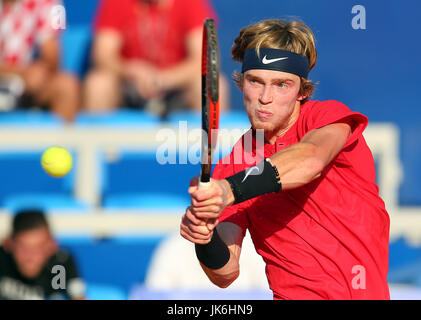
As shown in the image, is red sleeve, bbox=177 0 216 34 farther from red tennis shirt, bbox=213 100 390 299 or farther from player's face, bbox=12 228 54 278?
red tennis shirt, bbox=213 100 390 299

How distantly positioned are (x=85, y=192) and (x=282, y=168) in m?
4.34

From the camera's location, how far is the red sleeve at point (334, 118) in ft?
9.53

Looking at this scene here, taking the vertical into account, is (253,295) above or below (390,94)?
below

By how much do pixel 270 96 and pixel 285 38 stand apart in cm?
35

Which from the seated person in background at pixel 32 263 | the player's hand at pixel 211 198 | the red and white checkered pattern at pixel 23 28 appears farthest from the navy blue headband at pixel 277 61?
the red and white checkered pattern at pixel 23 28

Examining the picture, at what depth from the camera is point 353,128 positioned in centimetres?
300

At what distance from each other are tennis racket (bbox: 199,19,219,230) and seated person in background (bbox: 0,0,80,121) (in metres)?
4.79

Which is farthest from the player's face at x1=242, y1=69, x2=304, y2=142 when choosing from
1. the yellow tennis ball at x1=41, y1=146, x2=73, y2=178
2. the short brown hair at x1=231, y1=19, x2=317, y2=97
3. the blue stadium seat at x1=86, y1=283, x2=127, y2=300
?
the blue stadium seat at x1=86, y1=283, x2=127, y2=300

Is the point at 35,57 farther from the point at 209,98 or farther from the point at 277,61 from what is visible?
the point at 209,98

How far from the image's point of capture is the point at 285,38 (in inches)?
127

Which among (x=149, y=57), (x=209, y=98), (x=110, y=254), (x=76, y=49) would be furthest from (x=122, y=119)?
(x=209, y=98)

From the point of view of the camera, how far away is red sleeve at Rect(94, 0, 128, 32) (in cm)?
734
